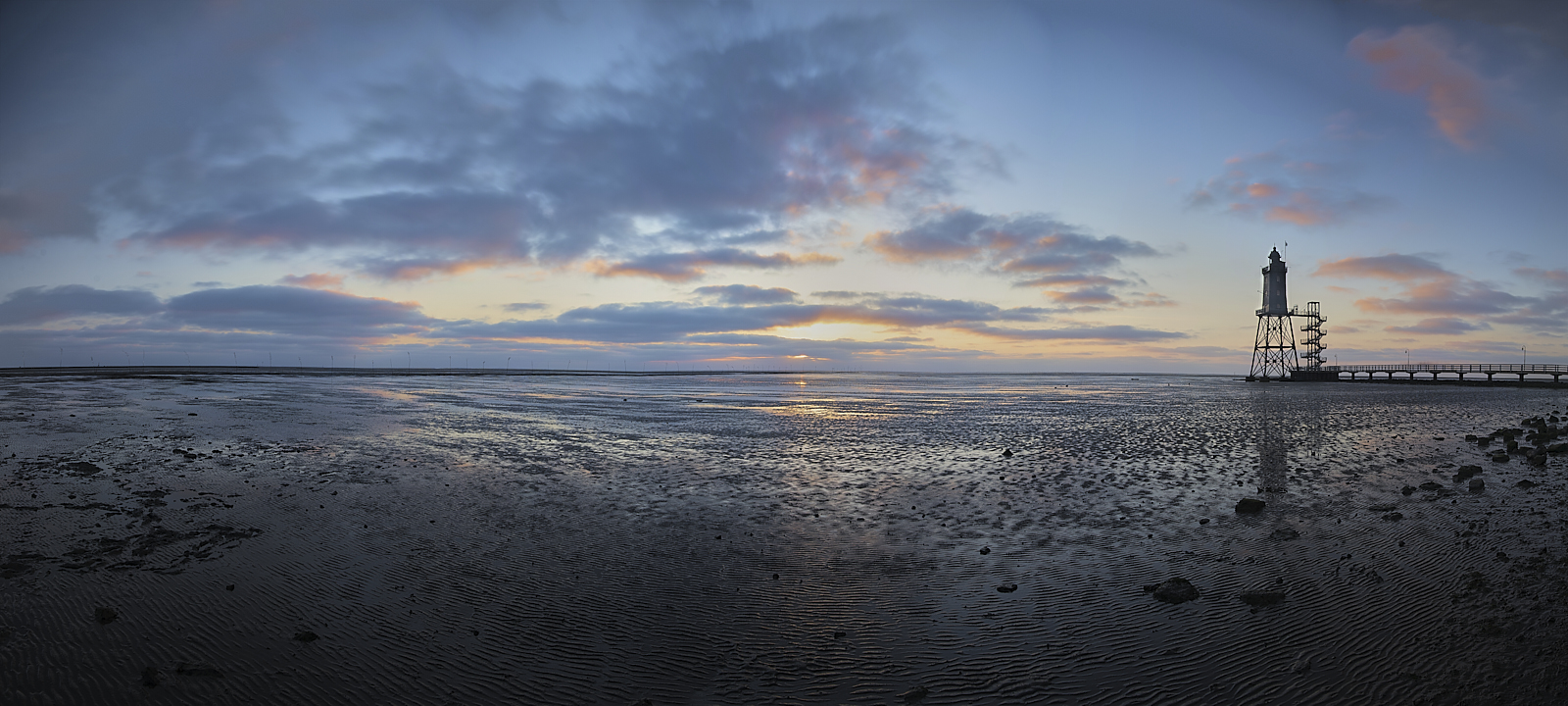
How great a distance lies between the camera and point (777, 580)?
34.3 ft

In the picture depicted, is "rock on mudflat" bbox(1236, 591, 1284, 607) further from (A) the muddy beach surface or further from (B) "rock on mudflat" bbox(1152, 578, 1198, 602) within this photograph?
(B) "rock on mudflat" bbox(1152, 578, 1198, 602)

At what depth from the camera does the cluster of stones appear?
862 inches

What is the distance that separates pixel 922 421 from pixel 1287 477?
67.1ft

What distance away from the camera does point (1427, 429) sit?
107 ft

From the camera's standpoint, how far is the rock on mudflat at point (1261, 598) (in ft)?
30.2

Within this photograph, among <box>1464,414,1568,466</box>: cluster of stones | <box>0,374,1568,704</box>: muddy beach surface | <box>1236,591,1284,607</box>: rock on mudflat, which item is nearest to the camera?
<box>0,374,1568,704</box>: muddy beach surface

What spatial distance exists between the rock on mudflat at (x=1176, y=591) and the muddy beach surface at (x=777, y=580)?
0.09 m

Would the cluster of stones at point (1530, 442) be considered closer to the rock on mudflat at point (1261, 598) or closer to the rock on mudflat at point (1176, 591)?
the rock on mudflat at point (1261, 598)

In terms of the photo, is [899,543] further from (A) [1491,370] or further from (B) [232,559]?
(A) [1491,370]

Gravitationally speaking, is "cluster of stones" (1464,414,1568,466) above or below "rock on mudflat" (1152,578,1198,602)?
above

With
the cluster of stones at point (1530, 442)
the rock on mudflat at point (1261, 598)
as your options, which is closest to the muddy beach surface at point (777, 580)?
the rock on mudflat at point (1261, 598)

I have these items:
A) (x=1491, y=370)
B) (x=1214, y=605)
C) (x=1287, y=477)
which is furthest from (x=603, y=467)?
(x=1491, y=370)

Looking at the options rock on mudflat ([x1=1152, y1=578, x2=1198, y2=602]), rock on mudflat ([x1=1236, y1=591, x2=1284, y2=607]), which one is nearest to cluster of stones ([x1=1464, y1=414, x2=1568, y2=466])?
rock on mudflat ([x1=1236, y1=591, x2=1284, y2=607])

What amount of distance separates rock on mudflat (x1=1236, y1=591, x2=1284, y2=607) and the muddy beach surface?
48 millimetres
